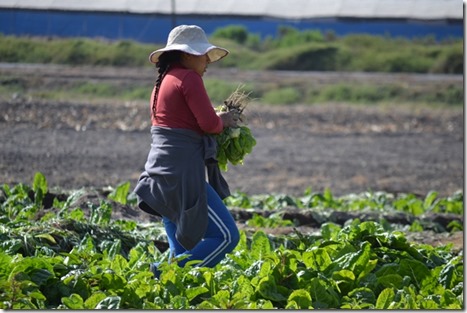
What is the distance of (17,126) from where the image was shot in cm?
1415

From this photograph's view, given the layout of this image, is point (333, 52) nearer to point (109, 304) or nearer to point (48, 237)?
point (48, 237)

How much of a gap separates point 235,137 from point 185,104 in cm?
41

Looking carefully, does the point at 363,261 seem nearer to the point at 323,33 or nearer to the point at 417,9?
the point at 417,9

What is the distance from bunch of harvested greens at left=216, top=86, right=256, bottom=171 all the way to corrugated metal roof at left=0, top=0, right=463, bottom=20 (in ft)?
20.9

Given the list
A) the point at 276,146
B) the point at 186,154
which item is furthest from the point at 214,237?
the point at 276,146

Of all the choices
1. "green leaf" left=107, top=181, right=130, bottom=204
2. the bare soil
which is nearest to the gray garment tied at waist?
"green leaf" left=107, top=181, right=130, bottom=204

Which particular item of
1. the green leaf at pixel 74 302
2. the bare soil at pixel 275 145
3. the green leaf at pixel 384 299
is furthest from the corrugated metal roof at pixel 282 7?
the green leaf at pixel 384 299

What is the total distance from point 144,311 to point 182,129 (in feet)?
3.59

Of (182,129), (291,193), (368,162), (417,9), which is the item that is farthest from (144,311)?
(417,9)

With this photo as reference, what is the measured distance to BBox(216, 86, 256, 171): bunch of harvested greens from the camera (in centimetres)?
586

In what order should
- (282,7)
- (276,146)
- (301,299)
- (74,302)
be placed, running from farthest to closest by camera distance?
1. (282,7)
2. (276,146)
3. (301,299)
4. (74,302)

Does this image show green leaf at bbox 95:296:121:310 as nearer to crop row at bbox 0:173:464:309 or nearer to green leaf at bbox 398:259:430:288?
crop row at bbox 0:173:464:309

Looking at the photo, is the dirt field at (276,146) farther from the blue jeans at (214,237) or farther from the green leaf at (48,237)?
the blue jeans at (214,237)

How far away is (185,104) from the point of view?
5598 mm
